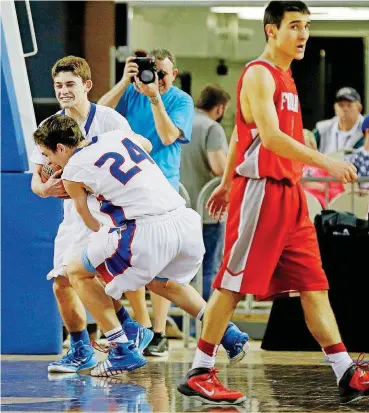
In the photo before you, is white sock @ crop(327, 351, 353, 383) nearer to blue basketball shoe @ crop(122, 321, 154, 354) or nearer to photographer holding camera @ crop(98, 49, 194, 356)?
blue basketball shoe @ crop(122, 321, 154, 354)

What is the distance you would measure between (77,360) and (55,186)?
3.69ft

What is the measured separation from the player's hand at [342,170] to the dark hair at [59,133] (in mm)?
1741

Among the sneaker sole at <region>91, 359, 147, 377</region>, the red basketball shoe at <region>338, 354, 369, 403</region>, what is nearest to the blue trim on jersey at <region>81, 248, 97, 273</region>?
the sneaker sole at <region>91, 359, 147, 377</region>

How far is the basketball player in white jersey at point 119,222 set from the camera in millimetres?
7492

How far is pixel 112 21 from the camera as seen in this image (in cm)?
1680

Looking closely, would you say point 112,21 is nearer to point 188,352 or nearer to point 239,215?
point 188,352

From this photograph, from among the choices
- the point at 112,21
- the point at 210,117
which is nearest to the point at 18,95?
the point at 210,117

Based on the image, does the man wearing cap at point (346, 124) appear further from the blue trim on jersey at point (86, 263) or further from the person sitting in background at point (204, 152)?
the blue trim on jersey at point (86, 263)

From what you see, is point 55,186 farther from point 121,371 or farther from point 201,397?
point 201,397

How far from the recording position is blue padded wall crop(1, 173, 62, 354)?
30.2ft

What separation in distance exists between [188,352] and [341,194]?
1842 millimetres

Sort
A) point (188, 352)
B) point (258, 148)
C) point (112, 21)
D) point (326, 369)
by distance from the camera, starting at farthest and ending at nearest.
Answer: point (112, 21) → point (188, 352) → point (326, 369) → point (258, 148)

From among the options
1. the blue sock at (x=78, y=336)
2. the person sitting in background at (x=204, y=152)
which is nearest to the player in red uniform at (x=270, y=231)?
the blue sock at (x=78, y=336)

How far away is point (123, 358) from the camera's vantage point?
25.6ft
